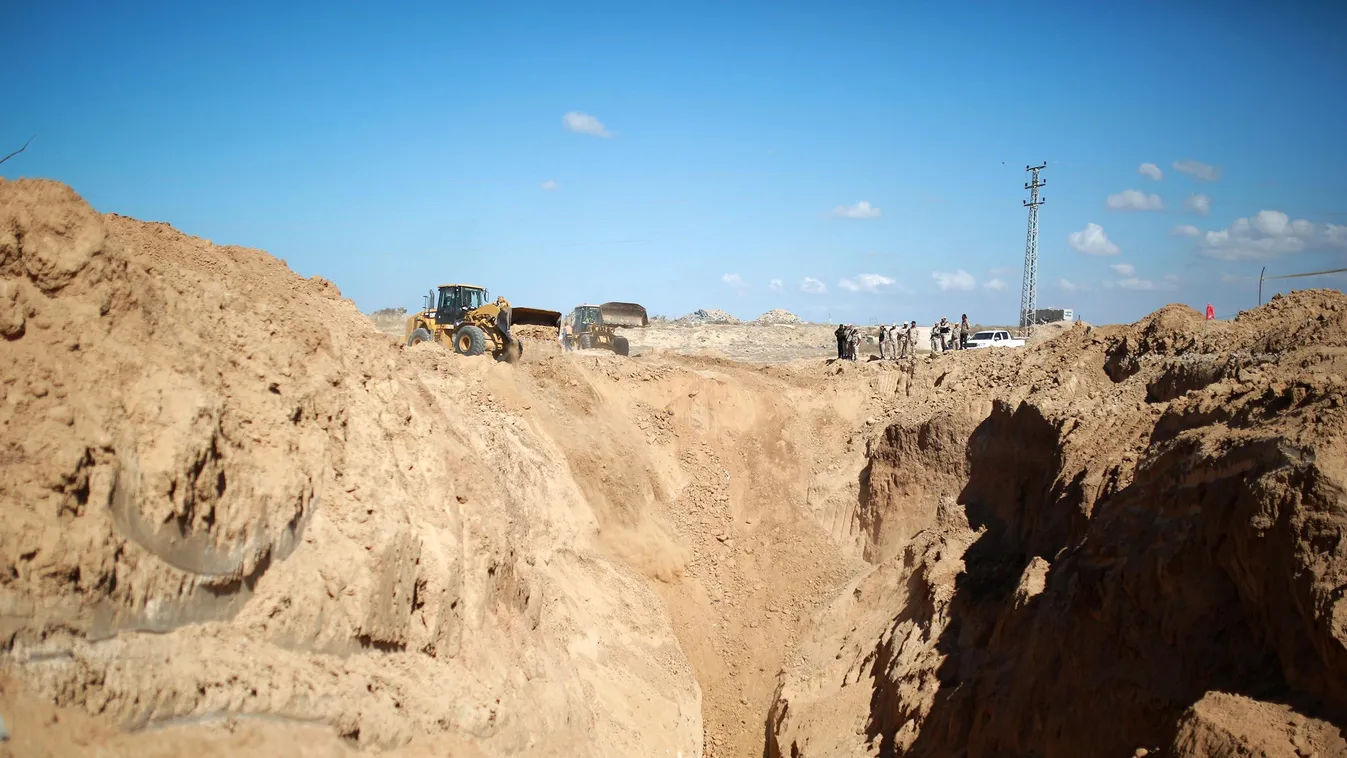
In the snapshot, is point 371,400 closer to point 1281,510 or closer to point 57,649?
point 57,649

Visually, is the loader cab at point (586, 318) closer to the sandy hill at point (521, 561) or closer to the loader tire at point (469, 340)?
the loader tire at point (469, 340)

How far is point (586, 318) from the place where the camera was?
1367 inches

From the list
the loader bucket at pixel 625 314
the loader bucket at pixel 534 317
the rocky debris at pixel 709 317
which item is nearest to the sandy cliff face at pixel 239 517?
the loader bucket at pixel 534 317

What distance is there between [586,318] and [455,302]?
8565 millimetres

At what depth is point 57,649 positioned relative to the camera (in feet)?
20.5

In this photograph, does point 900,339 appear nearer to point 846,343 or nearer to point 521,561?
point 846,343

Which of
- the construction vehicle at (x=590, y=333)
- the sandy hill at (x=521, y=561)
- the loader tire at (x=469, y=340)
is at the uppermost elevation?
the construction vehicle at (x=590, y=333)

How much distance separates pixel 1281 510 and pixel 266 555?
847 cm

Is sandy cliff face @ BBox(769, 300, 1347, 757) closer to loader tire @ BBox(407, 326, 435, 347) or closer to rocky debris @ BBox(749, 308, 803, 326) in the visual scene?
loader tire @ BBox(407, 326, 435, 347)

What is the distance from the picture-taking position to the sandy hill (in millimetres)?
6828

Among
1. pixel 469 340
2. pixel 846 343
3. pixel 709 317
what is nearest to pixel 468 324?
pixel 469 340

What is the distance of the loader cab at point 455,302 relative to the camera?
2653cm

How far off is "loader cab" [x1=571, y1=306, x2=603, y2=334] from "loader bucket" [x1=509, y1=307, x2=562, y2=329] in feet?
11.2

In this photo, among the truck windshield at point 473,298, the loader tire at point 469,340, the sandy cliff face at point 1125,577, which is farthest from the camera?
the truck windshield at point 473,298
